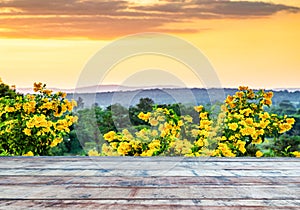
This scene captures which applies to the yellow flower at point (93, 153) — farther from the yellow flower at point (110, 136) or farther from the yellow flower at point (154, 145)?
the yellow flower at point (154, 145)

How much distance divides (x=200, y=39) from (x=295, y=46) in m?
1.15

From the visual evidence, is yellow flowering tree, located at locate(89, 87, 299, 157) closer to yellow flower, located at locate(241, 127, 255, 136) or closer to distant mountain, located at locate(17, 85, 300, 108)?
yellow flower, located at locate(241, 127, 255, 136)

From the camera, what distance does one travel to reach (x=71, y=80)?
4242mm

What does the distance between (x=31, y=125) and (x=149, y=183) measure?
7.69ft

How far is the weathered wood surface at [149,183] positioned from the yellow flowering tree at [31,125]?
1.35 metres

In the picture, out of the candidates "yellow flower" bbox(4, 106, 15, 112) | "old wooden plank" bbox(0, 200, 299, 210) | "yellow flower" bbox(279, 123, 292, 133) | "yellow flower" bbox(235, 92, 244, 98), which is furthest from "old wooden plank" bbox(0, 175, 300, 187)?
"yellow flower" bbox(235, 92, 244, 98)

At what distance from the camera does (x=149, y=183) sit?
180 cm

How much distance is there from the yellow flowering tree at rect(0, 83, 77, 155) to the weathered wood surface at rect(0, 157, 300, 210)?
4.43 ft

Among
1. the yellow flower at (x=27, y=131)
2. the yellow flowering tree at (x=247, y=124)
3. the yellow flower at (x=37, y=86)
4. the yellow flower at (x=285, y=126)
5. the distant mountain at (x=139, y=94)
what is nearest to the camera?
the distant mountain at (x=139, y=94)

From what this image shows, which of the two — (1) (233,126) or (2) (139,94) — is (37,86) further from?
(1) (233,126)

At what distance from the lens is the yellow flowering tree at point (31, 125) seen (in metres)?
3.98

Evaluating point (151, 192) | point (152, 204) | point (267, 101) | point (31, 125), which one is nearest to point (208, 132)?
point (267, 101)

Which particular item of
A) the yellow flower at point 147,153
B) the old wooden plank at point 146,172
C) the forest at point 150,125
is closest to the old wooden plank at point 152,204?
the old wooden plank at point 146,172

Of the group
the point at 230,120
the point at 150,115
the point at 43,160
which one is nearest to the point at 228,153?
the point at 230,120
